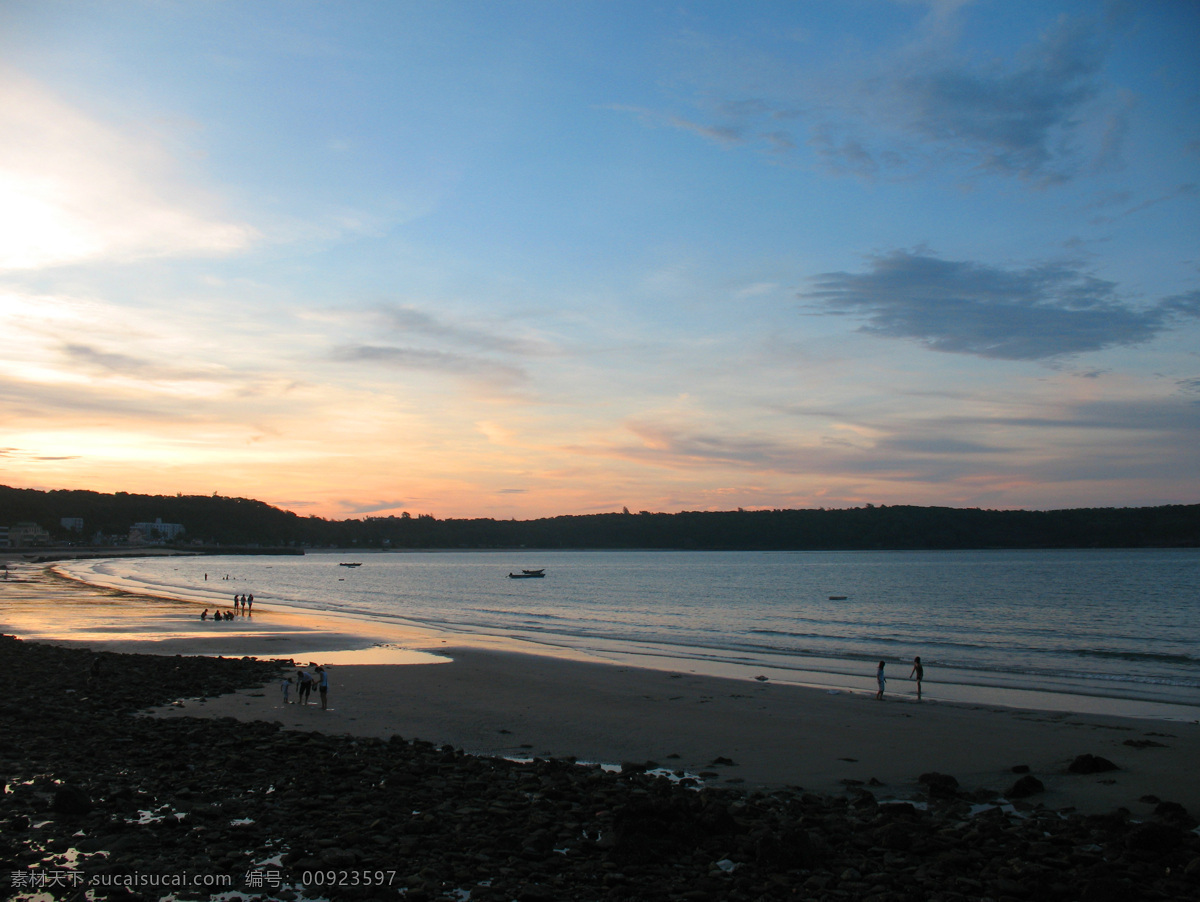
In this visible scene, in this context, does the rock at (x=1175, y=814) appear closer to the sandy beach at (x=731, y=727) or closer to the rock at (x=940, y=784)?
the sandy beach at (x=731, y=727)

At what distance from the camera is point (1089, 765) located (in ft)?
49.1

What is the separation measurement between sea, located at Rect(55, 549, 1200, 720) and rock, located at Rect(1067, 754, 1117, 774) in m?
8.65

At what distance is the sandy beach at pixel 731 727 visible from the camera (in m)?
14.9

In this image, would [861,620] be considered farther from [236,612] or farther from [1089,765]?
[236,612]

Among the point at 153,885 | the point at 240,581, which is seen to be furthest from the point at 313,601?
the point at 153,885

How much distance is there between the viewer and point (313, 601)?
240 feet

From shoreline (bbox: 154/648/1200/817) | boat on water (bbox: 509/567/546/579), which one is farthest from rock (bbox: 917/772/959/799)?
boat on water (bbox: 509/567/546/579)

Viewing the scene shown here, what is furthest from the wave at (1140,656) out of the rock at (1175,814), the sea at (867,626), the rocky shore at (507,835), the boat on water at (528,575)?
the boat on water at (528,575)

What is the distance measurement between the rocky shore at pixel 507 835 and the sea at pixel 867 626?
47.2 feet

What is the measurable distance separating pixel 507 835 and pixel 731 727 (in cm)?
1038

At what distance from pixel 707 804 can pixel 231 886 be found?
6.40 metres

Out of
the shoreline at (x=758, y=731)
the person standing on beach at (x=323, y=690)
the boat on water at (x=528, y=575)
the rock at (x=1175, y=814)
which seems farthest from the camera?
the boat on water at (x=528, y=575)

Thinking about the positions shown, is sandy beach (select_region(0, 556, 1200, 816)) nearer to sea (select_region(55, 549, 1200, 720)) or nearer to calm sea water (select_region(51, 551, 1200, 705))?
sea (select_region(55, 549, 1200, 720))

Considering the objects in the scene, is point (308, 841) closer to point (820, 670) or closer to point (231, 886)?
point (231, 886)
